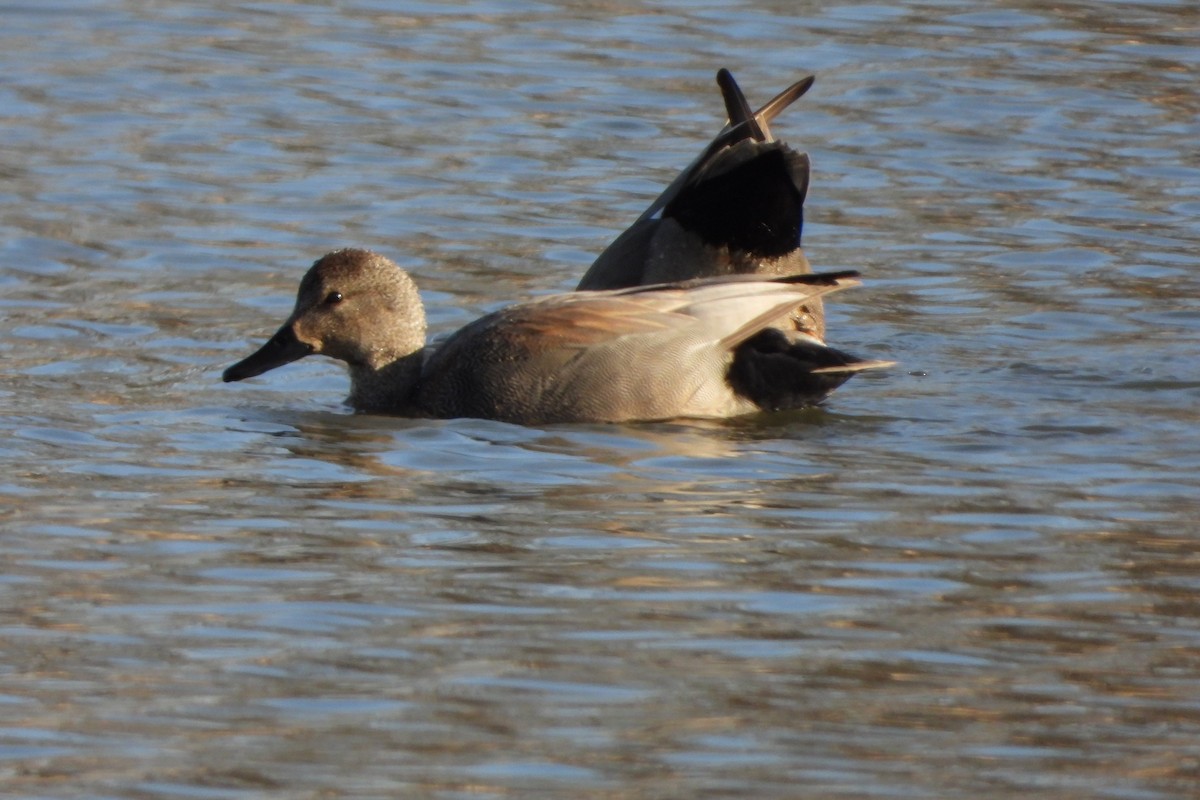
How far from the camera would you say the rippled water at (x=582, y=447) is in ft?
16.4

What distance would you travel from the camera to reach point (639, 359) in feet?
27.5

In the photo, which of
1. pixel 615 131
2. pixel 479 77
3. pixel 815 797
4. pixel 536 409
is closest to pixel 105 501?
pixel 536 409

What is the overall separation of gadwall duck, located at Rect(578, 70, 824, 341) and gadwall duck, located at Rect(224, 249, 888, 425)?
0.60 metres

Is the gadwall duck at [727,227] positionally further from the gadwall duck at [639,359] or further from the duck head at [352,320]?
the duck head at [352,320]

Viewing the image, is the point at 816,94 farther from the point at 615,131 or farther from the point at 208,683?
the point at 208,683

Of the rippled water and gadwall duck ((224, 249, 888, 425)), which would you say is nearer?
the rippled water

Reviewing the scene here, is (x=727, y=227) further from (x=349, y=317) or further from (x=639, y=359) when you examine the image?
(x=349, y=317)

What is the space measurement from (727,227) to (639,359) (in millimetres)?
1285

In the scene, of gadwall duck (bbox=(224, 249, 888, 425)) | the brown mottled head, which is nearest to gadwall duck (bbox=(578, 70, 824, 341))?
gadwall duck (bbox=(224, 249, 888, 425))

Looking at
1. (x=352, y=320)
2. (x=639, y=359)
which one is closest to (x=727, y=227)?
(x=639, y=359)

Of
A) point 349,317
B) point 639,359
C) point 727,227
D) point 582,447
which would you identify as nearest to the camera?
point 582,447

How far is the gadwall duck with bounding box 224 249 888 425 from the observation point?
27.5 ft

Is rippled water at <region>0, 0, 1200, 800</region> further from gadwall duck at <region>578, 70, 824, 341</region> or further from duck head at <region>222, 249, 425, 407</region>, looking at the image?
gadwall duck at <region>578, 70, 824, 341</region>

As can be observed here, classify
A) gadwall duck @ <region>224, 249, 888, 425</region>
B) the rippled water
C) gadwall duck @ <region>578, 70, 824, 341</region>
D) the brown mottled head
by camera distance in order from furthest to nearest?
gadwall duck @ <region>578, 70, 824, 341</region>, the brown mottled head, gadwall duck @ <region>224, 249, 888, 425</region>, the rippled water
